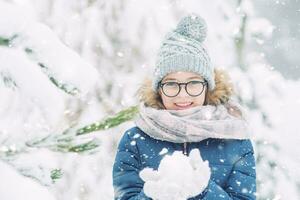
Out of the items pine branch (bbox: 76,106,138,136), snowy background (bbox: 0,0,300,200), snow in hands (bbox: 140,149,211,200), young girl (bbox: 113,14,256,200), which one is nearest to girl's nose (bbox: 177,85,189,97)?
young girl (bbox: 113,14,256,200)

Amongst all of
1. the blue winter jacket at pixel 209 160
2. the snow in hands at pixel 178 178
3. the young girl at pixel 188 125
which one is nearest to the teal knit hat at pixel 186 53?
the young girl at pixel 188 125

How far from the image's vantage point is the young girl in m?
2.52

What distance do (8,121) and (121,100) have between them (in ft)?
13.3

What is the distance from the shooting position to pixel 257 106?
6391 mm

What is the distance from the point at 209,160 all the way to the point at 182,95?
0.92ft

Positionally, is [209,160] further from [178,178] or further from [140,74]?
[140,74]

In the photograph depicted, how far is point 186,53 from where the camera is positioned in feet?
8.68

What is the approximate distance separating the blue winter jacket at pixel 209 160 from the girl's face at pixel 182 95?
6.1 inches

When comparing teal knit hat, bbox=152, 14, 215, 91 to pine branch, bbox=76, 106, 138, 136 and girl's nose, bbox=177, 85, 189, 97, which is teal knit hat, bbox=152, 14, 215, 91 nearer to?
girl's nose, bbox=177, 85, 189, 97

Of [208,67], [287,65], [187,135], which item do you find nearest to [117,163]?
[187,135]

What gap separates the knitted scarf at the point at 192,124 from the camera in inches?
98.6

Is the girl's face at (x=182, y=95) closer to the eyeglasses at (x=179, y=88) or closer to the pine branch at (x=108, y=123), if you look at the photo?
the eyeglasses at (x=179, y=88)

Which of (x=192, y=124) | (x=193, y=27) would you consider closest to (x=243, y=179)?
(x=192, y=124)

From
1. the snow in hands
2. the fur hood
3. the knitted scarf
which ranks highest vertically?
the fur hood
